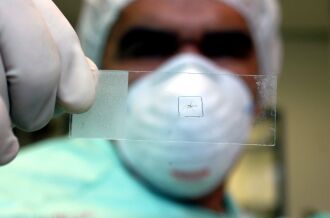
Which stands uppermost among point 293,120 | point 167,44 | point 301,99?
point 167,44

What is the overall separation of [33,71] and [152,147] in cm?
49

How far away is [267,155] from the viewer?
2555 millimetres

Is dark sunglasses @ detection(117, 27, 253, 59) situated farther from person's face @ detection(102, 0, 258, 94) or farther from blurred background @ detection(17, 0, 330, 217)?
blurred background @ detection(17, 0, 330, 217)

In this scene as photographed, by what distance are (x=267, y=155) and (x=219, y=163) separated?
1.79 metres

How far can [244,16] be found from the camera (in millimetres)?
982

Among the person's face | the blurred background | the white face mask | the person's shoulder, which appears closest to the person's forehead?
the person's face

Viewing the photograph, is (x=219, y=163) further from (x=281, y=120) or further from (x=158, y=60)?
(x=281, y=120)

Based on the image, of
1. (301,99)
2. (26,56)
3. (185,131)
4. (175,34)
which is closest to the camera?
(26,56)

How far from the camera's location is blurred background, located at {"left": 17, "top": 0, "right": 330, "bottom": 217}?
2246mm

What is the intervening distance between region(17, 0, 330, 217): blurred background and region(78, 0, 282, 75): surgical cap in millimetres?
1166

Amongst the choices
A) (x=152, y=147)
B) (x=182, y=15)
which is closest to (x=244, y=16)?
(x=182, y=15)

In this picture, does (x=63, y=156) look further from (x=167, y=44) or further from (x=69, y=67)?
(x=69, y=67)

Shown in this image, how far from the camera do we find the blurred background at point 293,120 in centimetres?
225

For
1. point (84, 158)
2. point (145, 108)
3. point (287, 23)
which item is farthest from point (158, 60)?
point (287, 23)
